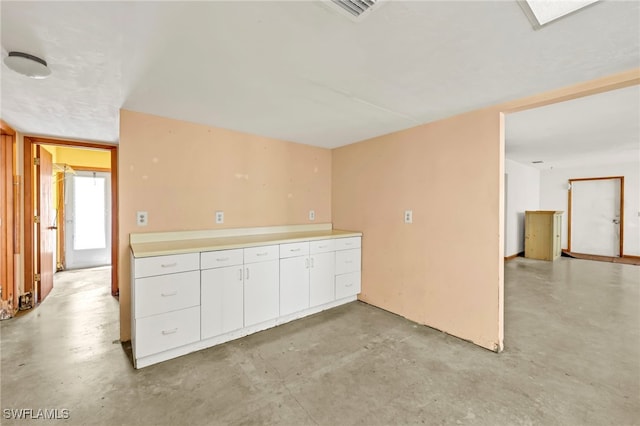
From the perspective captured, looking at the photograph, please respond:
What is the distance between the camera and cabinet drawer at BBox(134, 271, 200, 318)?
2.06 meters

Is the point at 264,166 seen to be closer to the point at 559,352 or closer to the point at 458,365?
the point at 458,365

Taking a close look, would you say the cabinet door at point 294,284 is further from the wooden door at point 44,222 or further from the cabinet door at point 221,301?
the wooden door at point 44,222

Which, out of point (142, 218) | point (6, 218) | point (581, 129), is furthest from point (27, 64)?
point (581, 129)

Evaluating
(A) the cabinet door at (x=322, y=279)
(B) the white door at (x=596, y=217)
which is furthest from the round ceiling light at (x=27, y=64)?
(B) the white door at (x=596, y=217)

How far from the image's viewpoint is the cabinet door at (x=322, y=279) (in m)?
3.11

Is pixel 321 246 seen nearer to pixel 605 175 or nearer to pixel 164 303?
pixel 164 303

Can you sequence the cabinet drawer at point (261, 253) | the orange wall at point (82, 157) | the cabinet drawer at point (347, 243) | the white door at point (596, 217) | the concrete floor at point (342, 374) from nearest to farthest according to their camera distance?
the concrete floor at point (342, 374) < the cabinet drawer at point (261, 253) < the cabinet drawer at point (347, 243) < the orange wall at point (82, 157) < the white door at point (596, 217)

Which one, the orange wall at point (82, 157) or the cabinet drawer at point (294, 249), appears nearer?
the cabinet drawer at point (294, 249)

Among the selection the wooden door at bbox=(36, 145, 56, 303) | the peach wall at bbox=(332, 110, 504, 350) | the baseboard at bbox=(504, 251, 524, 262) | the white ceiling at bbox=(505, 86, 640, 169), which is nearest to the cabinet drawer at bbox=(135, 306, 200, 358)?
the peach wall at bbox=(332, 110, 504, 350)

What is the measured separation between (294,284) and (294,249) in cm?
39

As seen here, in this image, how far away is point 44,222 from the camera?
354 cm

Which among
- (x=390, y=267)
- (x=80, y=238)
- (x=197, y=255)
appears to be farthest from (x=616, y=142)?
(x=80, y=238)

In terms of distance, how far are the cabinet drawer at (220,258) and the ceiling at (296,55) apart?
1.30 m

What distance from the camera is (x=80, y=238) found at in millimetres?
5160
